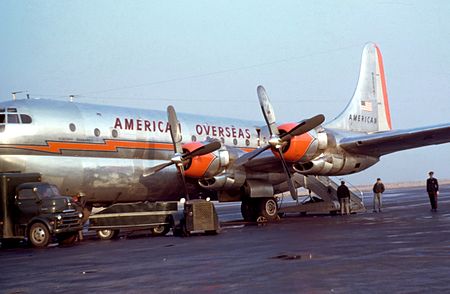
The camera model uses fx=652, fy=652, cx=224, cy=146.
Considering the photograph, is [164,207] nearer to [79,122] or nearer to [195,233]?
[195,233]

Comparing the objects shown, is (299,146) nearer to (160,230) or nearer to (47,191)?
(160,230)

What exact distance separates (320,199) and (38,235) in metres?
16.7

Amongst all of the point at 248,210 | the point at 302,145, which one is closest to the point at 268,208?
the point at 248,210

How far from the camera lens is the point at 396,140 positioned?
1055 inches

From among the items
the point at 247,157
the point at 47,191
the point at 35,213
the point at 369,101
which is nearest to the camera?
the point at 35,213

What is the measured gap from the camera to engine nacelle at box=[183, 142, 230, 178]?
1018 inches

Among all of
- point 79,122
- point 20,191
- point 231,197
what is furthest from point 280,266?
point 231,197

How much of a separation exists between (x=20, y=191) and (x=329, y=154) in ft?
40.7

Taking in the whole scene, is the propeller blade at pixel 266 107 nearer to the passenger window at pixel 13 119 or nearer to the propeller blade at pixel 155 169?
the propeller blade at pixel 155 169

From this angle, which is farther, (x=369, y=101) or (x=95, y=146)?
(x=369, y=101)

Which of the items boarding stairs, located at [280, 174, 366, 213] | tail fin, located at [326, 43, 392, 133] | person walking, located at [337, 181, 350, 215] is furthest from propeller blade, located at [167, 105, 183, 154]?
tail fin, located at [326, 43, 392, 133]

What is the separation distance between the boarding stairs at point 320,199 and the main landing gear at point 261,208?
101 inches

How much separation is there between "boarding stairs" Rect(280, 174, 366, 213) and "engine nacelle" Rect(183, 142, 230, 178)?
5663 mm

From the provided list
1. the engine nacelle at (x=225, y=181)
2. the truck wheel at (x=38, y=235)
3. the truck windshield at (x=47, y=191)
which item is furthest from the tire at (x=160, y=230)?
the truck wheel at (x=38, y=235)
